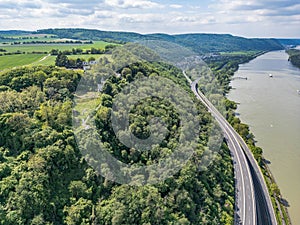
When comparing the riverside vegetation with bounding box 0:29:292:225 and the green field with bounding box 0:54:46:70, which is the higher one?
the green field with bounding box 0:54:46:70

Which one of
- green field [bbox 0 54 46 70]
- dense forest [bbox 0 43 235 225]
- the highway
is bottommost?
the highway

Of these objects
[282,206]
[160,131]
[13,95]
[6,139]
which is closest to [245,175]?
[282,206]

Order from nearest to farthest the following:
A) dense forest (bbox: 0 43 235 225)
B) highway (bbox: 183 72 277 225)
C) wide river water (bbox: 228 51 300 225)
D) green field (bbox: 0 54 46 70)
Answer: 1. dense forest (bbox: 0 43 235 225)
2. highway (bbox: 183 72 277 225)
3. wide river water (bbox: 228 51 300 225)
4. green field (bbox: 0 54 46 70)

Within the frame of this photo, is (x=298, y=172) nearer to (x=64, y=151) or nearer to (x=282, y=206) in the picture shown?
(x=282, y=206)

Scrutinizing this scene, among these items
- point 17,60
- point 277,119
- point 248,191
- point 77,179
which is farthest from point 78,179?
point 277,119

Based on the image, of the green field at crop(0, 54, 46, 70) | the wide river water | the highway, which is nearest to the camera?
the highway

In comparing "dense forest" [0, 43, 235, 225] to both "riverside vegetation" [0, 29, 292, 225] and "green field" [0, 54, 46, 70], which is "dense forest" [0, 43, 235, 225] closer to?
"riverside vegetation" [0, 29, 292, 225]

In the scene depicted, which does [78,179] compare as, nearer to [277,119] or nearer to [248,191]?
[248,191]

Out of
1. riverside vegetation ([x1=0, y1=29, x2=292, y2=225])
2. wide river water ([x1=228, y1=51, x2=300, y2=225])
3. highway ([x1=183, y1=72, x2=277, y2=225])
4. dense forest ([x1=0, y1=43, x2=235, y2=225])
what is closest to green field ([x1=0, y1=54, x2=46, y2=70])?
riverside vegetation ([x1=0, y1=29, x2=292, y2=225])
